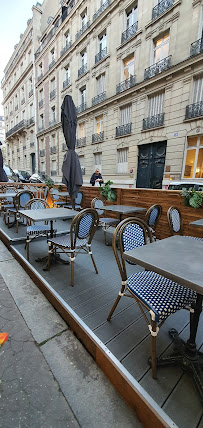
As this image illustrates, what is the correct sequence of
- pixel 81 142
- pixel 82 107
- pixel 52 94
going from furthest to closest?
pixel 52 94 → pixel 81 142 → pixel 82 107

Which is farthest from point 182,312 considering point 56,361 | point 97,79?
point 97,79

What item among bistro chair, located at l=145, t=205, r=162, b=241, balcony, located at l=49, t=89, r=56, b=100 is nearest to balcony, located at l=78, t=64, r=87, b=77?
balcony, located at l=49, t=89, r=56, b=100

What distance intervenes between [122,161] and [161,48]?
534 cm

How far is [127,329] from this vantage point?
5.16 ft

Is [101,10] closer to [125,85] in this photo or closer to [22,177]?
[125,85]

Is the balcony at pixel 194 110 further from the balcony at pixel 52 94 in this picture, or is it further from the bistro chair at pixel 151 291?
the balcony at pixel 52 94

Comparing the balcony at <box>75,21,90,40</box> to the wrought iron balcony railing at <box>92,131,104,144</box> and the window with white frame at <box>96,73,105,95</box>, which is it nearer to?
the window with white frame at <box>96,73,105,95</box>

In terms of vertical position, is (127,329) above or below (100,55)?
below

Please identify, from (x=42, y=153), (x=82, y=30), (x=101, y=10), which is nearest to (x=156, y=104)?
(x=101, y=10)

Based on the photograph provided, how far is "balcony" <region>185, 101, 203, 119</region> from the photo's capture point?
7299 mm

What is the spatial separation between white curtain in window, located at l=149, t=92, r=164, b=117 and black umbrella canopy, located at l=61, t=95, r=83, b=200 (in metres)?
6.48

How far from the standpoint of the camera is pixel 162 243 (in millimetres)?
1544

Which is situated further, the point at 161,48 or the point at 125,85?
the point at 125,85

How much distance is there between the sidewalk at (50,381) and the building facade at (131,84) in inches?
322
